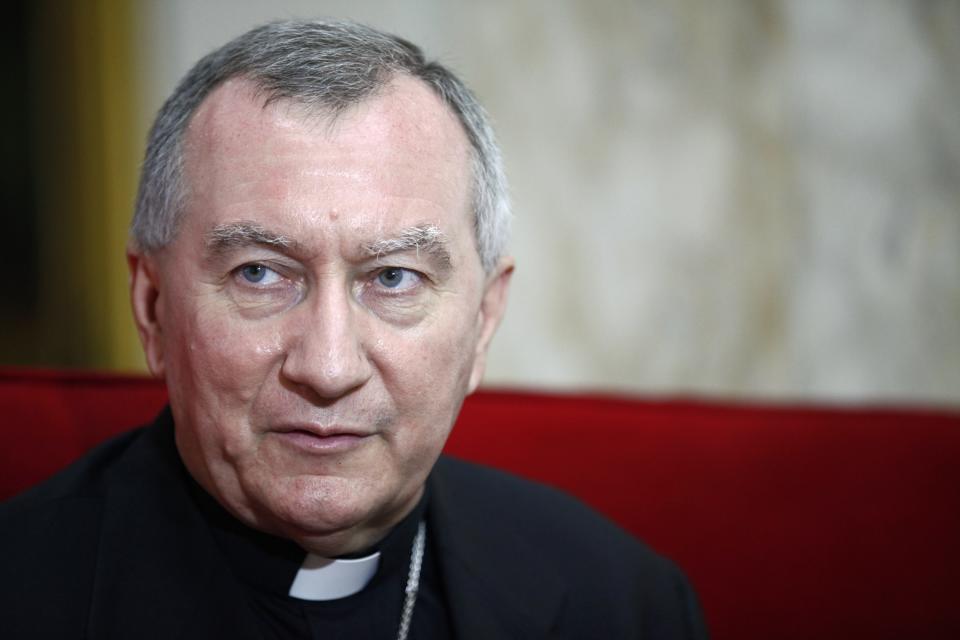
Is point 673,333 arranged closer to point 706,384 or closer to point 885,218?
point 706,384

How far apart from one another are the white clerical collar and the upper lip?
0.28 metres

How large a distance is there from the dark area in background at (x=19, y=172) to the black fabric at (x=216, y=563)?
64.5 inches

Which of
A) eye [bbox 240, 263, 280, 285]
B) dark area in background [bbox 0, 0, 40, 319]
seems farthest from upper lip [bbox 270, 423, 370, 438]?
dark area in background [bbox 0, 0, 40, 319]

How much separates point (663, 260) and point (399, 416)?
1.81m

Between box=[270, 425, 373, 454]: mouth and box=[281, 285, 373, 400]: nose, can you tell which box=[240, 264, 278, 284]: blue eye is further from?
box=[270, 425, 373, 454]: mouth

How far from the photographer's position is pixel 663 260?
3.14 meters

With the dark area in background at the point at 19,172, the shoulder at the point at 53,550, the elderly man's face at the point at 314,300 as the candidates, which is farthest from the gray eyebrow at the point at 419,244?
the dark area in background at the point at 19,172

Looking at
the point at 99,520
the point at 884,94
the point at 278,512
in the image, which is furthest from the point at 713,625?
the point at 884,94

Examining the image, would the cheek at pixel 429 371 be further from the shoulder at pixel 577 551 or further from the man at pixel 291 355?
the shoulder at pixel 577 551

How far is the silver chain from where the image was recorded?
67.7 inches

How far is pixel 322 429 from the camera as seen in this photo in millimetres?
1405

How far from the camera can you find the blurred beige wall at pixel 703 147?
3.10m

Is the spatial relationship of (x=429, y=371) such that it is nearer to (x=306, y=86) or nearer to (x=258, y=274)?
(x=258, y=274)

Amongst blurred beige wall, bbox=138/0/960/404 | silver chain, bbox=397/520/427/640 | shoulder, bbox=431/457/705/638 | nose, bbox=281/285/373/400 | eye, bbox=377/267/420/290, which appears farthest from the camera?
blurred beige wall, bbox=138/0/960/404
